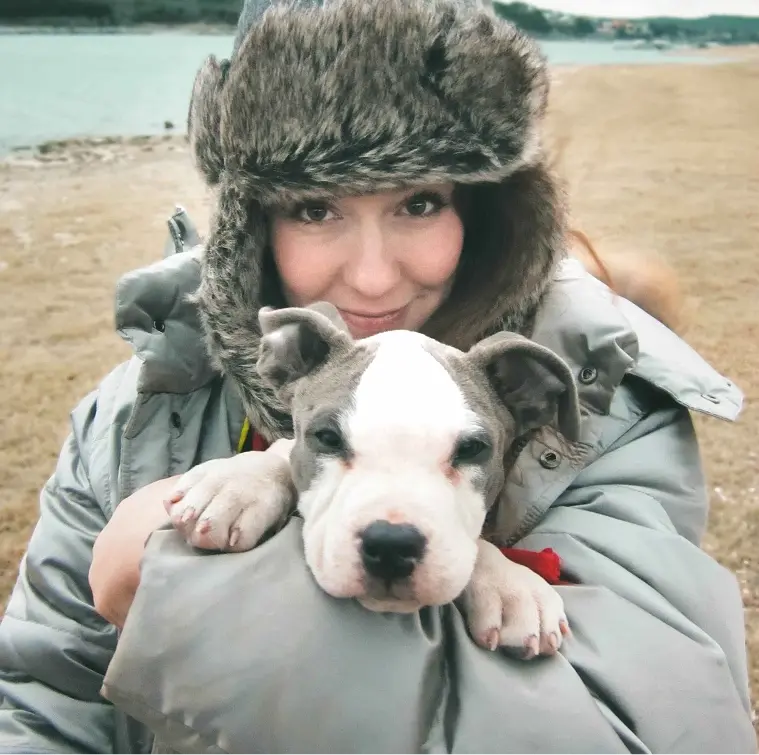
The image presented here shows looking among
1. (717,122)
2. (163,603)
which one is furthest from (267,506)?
(717,122)

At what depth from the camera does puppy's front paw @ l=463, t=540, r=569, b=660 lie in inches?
24.5

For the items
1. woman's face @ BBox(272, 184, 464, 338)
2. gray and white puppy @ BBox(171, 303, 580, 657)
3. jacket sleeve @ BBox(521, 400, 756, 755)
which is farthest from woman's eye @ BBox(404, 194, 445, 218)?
jacket sleeve @ BBox(521, 400, 756, 755)

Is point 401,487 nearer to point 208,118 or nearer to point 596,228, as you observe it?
point 208,118

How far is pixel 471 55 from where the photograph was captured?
33.8 inches

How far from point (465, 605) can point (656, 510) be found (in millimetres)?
285

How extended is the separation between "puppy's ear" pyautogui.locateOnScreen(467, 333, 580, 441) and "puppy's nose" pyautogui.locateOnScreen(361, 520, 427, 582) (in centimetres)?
23

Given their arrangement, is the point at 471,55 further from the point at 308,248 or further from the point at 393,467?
the point at 393,467

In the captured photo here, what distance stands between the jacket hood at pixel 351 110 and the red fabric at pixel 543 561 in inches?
12.7

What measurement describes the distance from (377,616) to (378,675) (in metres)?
0.05

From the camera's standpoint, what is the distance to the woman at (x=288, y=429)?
1.90 ft

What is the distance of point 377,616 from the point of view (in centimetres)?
60

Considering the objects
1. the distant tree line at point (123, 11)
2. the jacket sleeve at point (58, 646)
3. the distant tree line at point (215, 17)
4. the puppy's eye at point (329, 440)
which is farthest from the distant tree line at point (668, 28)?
the jacket sleeve at point (58, 646)

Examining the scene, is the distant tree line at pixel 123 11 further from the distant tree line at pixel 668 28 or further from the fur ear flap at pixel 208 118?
the distant tree line at pixel 668 28

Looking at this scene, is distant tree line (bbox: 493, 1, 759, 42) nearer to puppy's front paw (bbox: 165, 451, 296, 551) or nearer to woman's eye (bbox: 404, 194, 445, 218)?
woman's eye (bbox: 404, 194, 445, 218)
